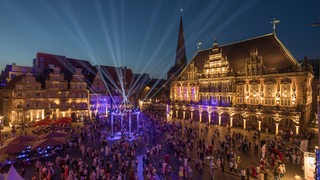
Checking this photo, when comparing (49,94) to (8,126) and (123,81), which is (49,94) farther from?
(123,81)

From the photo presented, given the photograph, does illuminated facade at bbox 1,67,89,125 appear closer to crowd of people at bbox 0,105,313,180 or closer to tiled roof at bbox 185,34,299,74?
crowd of people at bbox 0,105,313,180

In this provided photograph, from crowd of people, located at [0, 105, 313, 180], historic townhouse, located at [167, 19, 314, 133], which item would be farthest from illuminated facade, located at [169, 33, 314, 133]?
crowd of people, located at [0, 105, 313, 180]

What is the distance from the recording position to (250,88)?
35938 millimetres

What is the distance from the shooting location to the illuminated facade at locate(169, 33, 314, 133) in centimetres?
3020

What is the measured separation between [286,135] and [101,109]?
4116 cm

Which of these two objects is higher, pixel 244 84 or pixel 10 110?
pixel 244 84

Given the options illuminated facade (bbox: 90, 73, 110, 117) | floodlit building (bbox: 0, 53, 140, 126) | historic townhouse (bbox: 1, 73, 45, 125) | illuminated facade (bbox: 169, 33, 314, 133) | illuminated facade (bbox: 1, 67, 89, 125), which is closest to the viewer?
illuminated facade (bbox: 169, 33, 314, 133)

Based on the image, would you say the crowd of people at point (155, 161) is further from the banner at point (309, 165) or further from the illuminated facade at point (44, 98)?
the illuminated facade at point (44, 98)

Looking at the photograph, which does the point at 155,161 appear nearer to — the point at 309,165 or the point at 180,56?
the point at 309,165

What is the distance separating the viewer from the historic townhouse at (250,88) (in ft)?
99.1

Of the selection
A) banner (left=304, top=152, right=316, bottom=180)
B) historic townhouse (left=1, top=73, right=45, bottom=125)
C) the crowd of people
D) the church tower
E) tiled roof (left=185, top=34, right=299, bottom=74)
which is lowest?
A: the crowd of people

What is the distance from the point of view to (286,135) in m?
28.2

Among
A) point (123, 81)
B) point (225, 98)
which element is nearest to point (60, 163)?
point (225, 98)

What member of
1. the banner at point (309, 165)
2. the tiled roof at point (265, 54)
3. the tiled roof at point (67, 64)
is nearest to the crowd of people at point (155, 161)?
the banner at point (309, 165)
